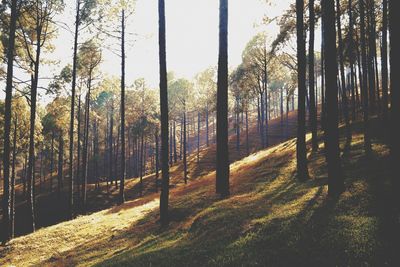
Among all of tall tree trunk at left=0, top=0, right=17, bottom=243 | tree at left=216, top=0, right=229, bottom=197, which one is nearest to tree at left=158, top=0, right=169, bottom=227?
tree at left=216, top=0, right=229, bottom=197

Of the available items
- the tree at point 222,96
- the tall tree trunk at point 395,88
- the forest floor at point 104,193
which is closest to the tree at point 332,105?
the tall tree trunk at point 395,88

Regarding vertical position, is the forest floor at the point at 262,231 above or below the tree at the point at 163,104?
below

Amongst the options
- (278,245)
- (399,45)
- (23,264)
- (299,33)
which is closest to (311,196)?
(278,245)

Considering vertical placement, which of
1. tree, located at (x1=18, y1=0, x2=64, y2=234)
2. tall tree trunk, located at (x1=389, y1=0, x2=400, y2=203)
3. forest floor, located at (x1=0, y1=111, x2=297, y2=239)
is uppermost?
tree, located at (x1=18, y1=0, x2=64, y2=234)

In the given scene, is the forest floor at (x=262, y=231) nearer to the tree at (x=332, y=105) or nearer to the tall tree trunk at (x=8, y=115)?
the tree at (x=332, y=105)

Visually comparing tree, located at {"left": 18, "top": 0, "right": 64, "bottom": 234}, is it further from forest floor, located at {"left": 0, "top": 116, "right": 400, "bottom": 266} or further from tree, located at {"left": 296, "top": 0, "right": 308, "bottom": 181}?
tree, located at {"left": 296, "top": 0, "right": 308, "bottom": 181}

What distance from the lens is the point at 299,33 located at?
48.2ft

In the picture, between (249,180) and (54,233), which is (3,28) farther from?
(249,180)

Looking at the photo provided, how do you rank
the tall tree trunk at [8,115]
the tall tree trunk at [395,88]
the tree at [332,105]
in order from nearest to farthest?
the tall tree trunk at [395,88], the tree at [332,105], the tall tree trunk at [8,115]

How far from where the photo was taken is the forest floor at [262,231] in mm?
6996

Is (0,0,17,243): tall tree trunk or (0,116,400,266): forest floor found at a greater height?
(0,0,17,243): tall tree trunk

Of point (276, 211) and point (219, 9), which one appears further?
point (219, 9)

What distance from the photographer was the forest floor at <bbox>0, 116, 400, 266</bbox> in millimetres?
6996

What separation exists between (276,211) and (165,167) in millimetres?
5014
